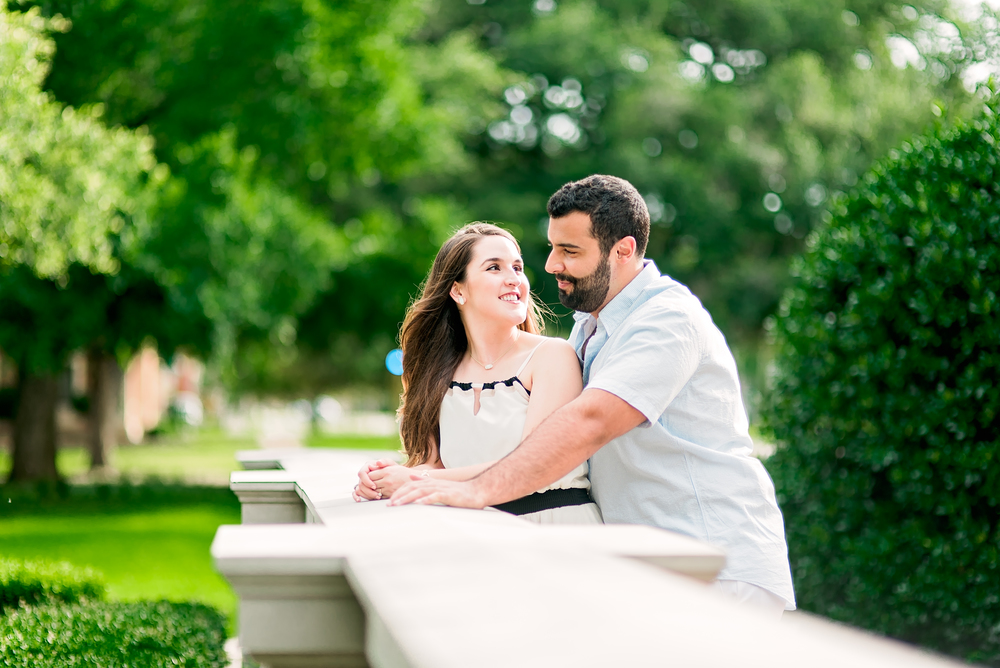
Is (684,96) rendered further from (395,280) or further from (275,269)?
(275,269)

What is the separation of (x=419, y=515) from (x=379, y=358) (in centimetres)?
3385

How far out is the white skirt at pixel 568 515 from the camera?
312 cm

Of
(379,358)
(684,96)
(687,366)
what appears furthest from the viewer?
(379,358)

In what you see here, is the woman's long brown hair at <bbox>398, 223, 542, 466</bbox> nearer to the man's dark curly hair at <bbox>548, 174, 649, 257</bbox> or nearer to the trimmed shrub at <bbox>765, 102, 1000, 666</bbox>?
the man's dark curly hair at <bbox>548, 174, 649, 257</bbox>

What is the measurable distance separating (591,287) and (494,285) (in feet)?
1.25

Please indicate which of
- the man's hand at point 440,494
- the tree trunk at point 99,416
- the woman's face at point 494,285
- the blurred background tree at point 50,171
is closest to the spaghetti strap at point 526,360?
the woman's face at point 494,285

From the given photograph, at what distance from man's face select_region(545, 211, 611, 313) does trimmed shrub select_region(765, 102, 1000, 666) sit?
2534 mm

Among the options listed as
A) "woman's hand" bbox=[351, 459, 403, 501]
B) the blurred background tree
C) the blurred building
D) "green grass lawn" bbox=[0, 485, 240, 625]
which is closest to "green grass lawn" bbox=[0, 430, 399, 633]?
"green grass lawn" bbox=[0, 485, 240, 625]

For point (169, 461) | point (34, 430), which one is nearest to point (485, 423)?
point (34, 430)

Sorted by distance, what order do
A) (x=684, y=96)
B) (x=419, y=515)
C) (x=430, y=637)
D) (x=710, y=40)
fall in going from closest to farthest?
1. (x=430, y=637)
2. (x=419, y=515)
3. (x=684, y=96)
4. (x=710, y=40)

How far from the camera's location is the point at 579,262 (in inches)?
136

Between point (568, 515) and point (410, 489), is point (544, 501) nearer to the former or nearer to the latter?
point (568, 515)

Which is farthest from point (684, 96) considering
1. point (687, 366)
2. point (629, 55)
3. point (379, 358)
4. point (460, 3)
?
point (687, 366)

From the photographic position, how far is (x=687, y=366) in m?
3.02
